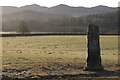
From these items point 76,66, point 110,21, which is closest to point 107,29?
point 110,21

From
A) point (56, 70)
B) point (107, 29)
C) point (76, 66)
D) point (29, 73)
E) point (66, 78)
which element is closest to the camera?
point (66, 78)

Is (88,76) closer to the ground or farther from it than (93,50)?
closer to the ground

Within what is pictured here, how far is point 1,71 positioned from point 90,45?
5.81 meters

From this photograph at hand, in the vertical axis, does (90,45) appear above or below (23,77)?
above

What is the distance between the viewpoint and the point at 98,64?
21.2 metres

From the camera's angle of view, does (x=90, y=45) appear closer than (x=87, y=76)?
No

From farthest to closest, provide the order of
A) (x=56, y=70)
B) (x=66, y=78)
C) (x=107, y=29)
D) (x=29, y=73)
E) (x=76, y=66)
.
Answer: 1. (x=107, y=29)
2. (x=76, y=66)
3. (x=56, y=70)
4. (x=29, y=73)
5. (x=66, y=78)

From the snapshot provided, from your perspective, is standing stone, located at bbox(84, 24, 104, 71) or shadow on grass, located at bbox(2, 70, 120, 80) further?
standing stone, located at bbox(84, 24, 104, 71)

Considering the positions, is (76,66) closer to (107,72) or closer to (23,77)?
(107,72)

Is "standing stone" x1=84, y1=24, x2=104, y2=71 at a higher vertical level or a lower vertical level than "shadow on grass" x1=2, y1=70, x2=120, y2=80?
higher

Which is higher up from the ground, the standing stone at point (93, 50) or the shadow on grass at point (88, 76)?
the standing stone at point (93, 50)

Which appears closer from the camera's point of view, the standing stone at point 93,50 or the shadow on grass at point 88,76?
the shadow on grass at point 88,76

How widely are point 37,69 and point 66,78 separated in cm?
351

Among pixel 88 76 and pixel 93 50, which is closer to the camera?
pixel 88 76
